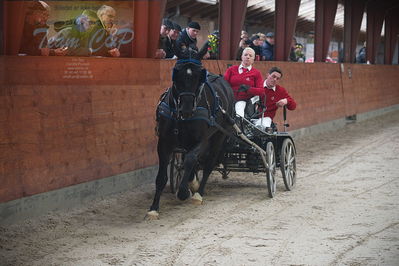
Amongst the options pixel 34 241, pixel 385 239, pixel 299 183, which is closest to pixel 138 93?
pixel 299 183

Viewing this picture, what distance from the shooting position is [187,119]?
751cm

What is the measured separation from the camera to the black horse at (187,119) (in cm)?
733

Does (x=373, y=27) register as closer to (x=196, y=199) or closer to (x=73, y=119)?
(x=196, y=199)

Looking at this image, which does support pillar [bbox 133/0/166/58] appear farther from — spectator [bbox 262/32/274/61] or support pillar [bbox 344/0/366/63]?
support pillar [bbox 344/0/366/63]

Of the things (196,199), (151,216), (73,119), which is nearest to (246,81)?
(196,199)

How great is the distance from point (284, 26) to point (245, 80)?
7322 mm

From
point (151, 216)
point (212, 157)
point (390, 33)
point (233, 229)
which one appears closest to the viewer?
point (233, 229)

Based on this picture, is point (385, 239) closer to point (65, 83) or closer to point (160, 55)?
point (65, 83)

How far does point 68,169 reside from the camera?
780 cm

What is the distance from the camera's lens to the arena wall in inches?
272

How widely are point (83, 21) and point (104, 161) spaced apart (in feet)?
6.02

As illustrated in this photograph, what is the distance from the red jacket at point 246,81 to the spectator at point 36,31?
2.75 metres

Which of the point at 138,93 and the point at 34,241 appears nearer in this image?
the point at 34,241

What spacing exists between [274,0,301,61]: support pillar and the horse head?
8.84 metres
